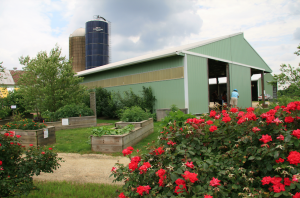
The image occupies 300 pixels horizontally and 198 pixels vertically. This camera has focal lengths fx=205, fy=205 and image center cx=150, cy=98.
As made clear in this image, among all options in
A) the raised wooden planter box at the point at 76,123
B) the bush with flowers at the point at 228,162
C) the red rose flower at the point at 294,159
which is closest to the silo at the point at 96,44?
the raised wooden planter box at the point at 76,123

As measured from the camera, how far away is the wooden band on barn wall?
12.5 metres

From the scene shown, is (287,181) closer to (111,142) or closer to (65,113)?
(111,142)

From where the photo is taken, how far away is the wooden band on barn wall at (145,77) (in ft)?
40.9

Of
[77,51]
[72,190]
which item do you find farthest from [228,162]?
[77,51]

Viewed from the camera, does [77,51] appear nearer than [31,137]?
No

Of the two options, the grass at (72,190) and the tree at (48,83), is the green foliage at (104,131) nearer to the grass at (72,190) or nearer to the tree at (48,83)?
the grass at (72,190)

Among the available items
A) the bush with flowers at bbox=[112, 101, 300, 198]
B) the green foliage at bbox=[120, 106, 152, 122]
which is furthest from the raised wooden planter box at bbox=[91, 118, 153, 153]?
the bush with flowers at bbox=[112, 101, 300, 198]

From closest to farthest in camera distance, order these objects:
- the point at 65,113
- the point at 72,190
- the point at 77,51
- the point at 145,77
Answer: the point at 72,190, the point at 65,113, the point at 145,77, the point at 77,51

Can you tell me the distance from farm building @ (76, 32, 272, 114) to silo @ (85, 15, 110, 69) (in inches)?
940

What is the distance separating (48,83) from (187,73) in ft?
25.5

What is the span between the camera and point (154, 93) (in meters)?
13.8

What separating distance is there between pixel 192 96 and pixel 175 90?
1.08 m

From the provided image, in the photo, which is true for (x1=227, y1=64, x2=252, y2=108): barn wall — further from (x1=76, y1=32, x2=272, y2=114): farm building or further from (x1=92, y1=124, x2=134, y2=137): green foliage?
(x1=92, y1=124, x2=134, y2=137): green foliage

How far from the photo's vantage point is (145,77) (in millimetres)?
14367
